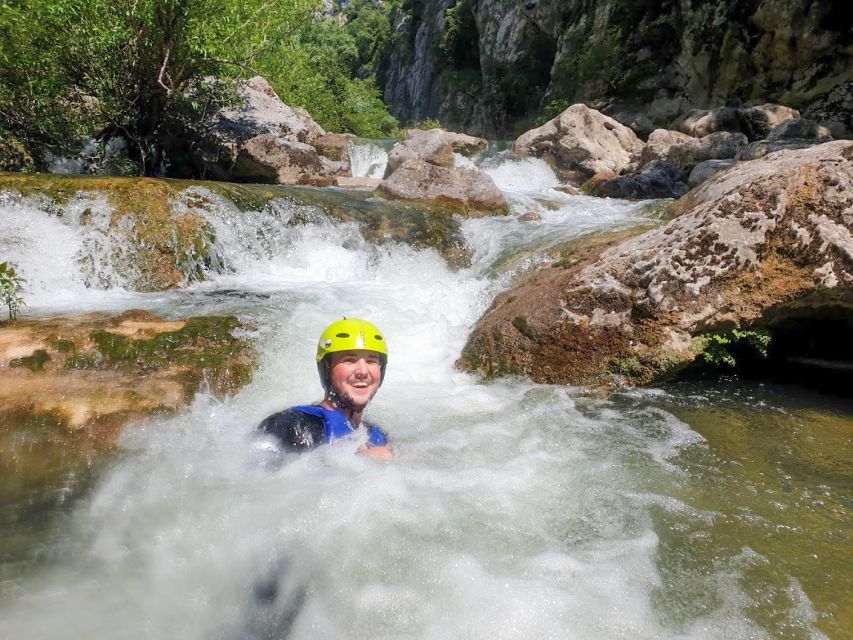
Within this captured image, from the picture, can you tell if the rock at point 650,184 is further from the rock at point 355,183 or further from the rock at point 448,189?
the rock at point 355,183

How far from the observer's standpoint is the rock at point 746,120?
1625 centimetres

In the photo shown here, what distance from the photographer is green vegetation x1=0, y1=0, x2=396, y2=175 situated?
904 cm

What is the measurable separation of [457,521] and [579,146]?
17464 mm

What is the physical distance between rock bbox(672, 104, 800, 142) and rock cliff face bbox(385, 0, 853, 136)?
1607 millimetres

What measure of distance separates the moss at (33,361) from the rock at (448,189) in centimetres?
772

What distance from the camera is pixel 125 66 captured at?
10.1 m

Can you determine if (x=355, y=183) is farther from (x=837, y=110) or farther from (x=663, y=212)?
(x=837, y=110)

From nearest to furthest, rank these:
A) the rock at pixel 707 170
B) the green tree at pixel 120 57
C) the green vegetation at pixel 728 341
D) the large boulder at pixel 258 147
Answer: the green vegetation at pixel 728 341 → the green tree at pixel 120 57 → the large boulder at pixel 258 147 → the rock at pixel 707 170

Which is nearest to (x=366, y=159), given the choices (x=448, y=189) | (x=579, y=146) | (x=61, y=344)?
(x=579, y=146)

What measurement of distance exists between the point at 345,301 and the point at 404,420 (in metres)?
2.92

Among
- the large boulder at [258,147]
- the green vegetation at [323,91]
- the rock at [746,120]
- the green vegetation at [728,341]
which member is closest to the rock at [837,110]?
the rock at [746,120]

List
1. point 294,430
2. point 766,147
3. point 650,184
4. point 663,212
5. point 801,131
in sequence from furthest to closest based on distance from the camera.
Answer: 1. point 650,184
2. point 801,131
3. point 766,147
4. point 663,212
5. point 294,430

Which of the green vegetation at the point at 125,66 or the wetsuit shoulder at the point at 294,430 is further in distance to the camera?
the green vegetation at the point at 125,66

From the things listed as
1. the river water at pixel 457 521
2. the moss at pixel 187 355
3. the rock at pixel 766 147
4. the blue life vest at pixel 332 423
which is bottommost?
the river water at pixel 457 521
